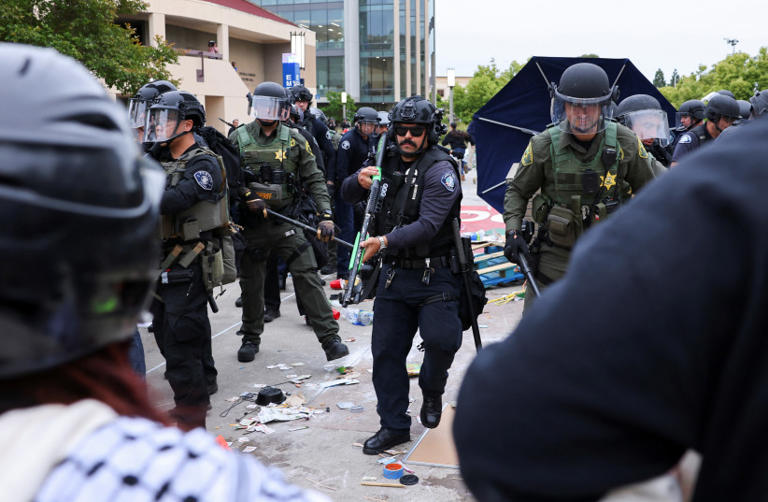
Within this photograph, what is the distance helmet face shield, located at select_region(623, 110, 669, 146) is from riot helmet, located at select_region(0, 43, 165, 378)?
6.28 metres

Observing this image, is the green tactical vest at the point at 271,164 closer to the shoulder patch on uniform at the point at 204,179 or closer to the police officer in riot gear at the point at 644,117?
the shoulder patch on uniform at the point at 204,179

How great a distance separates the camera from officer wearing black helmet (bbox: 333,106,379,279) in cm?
934

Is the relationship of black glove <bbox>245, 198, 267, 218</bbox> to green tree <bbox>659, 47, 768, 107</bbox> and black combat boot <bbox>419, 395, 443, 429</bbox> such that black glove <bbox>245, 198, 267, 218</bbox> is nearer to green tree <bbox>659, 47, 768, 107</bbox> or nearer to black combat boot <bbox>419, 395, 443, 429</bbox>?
black combat boot <bbox>419, 395, 443, 429</bbox>

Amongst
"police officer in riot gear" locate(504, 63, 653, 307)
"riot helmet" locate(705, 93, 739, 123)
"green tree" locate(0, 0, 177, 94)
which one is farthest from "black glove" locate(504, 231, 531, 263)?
"green tree" locate(0, 0, 177, 94)

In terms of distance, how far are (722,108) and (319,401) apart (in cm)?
528

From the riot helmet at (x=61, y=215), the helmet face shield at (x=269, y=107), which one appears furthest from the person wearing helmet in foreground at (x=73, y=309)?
the helmet face shield at (x=269, y=107)

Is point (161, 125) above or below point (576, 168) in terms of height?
above

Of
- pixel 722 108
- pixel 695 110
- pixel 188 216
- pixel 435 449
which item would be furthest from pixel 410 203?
pixel 695 110

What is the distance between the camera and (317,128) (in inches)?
381

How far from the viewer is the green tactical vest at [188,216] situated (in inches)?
185

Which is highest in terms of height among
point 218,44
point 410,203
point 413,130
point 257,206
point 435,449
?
point 218,44

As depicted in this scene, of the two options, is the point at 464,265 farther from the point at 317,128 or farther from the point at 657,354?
the point at 317,128

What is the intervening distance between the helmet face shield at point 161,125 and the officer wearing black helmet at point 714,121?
5065mm

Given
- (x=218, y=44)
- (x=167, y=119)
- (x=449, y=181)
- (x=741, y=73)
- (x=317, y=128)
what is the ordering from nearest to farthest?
(x=449, y=181)
(x=167, y=119)
(x=317, y=128)
(x=741, y=73)
(x=218, y=44)
